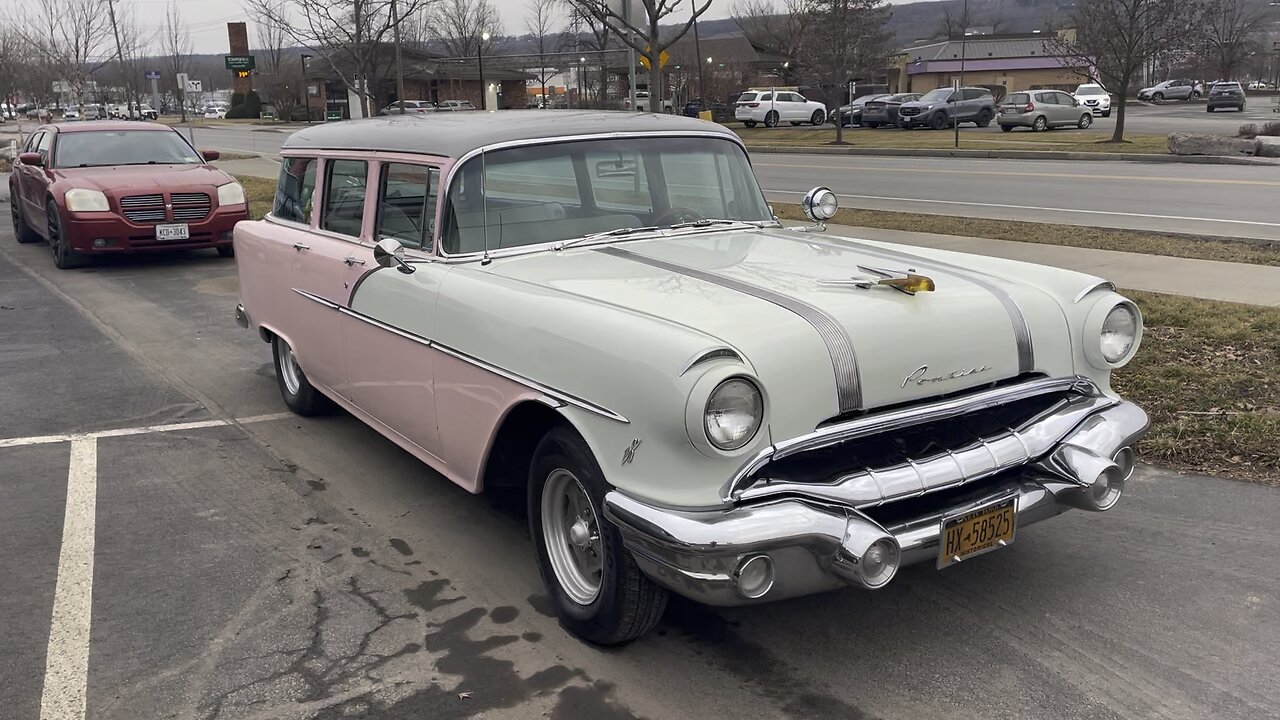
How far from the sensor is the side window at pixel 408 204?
14.4 feet

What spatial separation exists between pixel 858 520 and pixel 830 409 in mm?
338

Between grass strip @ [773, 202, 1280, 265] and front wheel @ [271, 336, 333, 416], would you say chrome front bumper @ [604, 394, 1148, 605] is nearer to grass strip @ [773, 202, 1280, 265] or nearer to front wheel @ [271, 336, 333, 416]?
front wheel @ [271, 336, 333, 416]

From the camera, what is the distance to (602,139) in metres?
4.58

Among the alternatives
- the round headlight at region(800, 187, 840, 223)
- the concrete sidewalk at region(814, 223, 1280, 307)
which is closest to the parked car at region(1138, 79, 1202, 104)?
the concrete sidewalk at region(814, 223, 1280, 307)

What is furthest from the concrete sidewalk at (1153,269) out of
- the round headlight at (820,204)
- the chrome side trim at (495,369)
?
the chrome side trim at (495,369)

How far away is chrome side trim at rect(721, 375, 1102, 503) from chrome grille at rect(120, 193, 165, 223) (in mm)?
10505

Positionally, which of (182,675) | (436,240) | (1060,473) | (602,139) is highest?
(602,139)

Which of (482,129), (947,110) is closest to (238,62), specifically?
(947,110)

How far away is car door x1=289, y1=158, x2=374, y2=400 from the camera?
4926 millimetres

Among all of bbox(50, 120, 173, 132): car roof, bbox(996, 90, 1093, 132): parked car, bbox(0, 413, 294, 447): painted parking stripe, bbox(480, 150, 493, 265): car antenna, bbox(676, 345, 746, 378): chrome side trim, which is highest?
bbox(996, 90, 1093, 132): parked car

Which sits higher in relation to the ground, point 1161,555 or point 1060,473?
point 1060,473

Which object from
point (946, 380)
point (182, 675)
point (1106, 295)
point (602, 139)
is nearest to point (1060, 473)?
point (946, 380)

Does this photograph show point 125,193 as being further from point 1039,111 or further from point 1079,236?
point 1039,111

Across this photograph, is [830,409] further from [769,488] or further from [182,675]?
[182,675]
